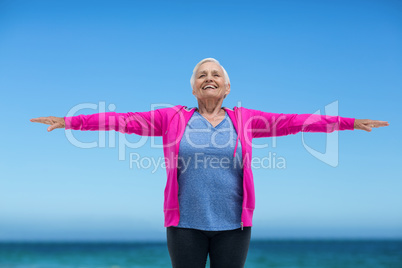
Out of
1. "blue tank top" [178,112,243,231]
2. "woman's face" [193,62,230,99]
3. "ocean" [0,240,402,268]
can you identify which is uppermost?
"woman's face" [193,62,230,99]

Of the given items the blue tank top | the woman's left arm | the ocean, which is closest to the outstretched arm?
the blue tank top

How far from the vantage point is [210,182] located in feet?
7.41

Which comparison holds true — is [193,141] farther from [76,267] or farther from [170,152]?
[76,267]

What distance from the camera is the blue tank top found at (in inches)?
87.7

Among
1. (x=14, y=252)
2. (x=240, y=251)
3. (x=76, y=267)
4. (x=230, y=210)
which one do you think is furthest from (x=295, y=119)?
(x=14, y=252)

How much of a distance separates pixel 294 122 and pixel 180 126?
0.72 metres

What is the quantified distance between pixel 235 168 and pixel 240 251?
1.52ft

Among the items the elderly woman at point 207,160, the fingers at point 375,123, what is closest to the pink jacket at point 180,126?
the elderly woman at point 207,160

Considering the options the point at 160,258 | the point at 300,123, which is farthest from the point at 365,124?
the point at 160,258

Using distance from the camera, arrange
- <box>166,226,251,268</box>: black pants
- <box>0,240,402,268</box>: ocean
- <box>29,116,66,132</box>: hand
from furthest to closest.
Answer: <box>0,240,402,268</box>: ocean < <box>29,116,66,132</box>: hand < <box>166,226,251,268</box>: black pants

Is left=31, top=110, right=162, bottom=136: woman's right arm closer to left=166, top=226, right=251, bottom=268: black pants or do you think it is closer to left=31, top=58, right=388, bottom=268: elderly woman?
left=31, top=58, right=388, bottom=268: elderly woman

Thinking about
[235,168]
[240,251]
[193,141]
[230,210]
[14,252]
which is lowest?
[14,252]

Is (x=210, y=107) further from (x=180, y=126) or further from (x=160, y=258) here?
(x=160, y=258)

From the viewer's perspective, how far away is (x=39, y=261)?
1630cm
